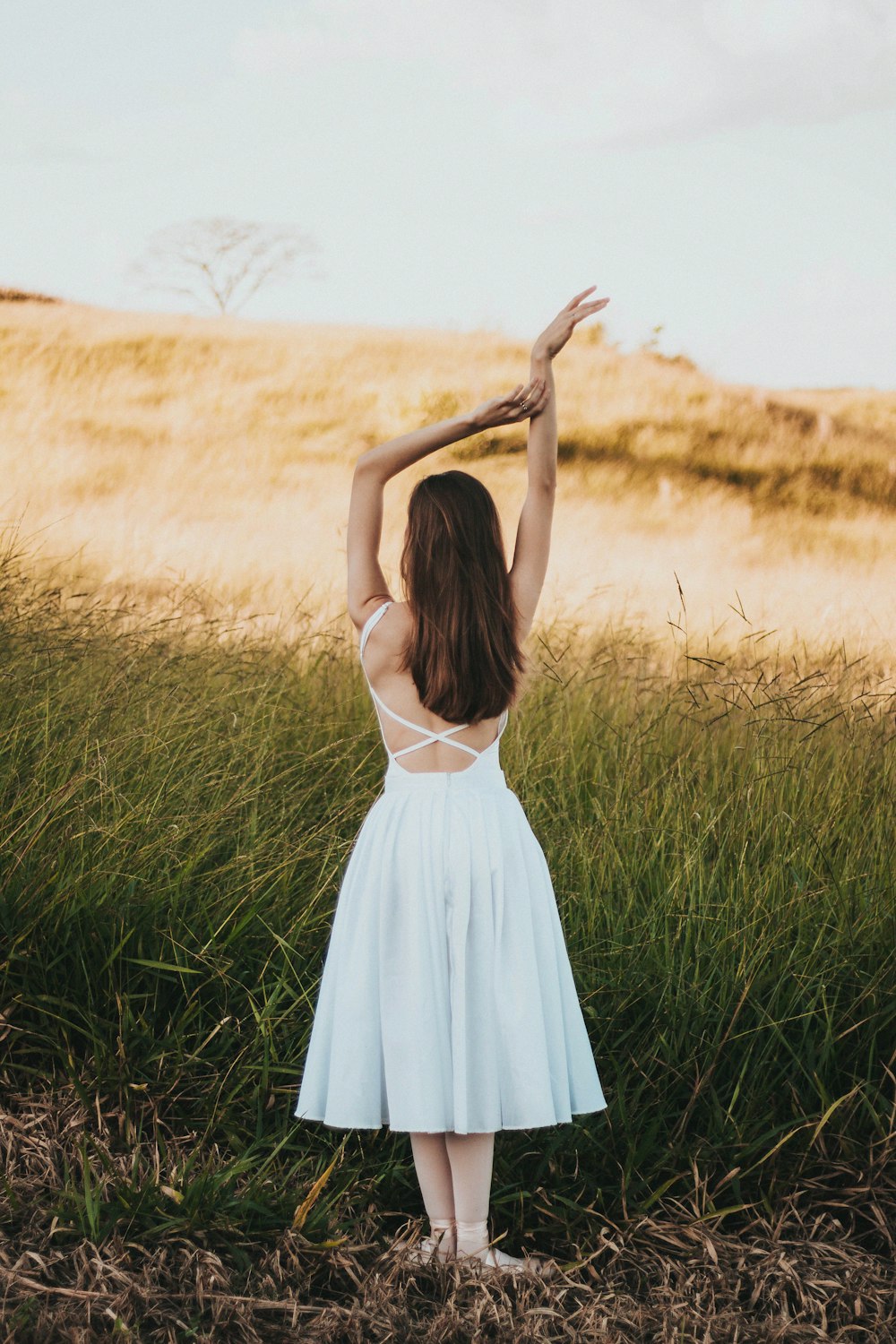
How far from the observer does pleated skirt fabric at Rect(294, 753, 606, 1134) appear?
2.67m

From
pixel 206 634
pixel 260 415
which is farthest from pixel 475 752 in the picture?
pixel 260 415

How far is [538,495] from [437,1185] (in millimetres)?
1654

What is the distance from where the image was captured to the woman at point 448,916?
2.67 metres

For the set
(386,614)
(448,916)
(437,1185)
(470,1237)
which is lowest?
(470,1237)

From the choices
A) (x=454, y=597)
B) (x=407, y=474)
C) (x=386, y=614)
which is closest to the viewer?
(x=454, y=597)

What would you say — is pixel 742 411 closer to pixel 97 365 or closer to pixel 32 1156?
pixel 97 365

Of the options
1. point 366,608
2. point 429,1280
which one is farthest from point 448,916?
point 429,1280

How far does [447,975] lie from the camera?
272 cm

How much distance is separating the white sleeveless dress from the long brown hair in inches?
4.9

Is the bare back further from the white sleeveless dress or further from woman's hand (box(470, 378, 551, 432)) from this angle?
woman's hand (box(470, 378, 551, 432))

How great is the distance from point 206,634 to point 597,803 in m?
2.55

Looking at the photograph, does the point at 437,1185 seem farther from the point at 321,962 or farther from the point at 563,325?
the point at 563,325

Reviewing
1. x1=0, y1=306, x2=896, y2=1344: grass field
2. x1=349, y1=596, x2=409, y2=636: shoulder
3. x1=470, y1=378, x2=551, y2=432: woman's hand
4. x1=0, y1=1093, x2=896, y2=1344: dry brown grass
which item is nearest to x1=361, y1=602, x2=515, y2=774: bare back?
x1=349, y1=596, x2=409, y2=636: shoulder

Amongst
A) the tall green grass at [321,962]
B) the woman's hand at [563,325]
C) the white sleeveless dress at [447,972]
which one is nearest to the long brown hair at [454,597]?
the white sleeveless dress at [447,972]
